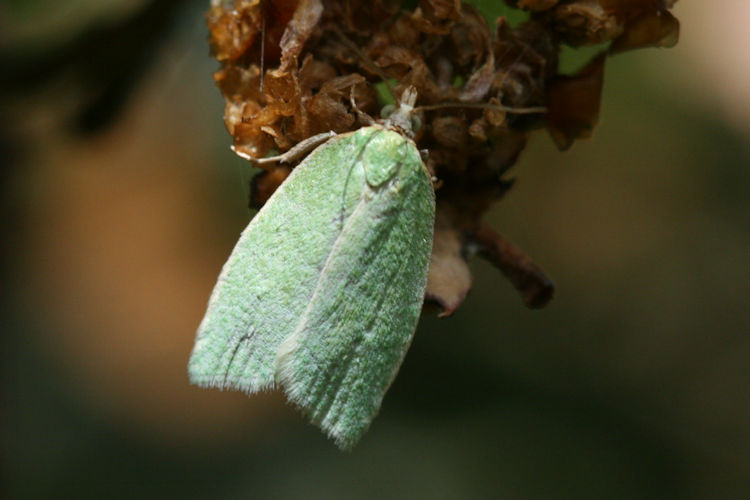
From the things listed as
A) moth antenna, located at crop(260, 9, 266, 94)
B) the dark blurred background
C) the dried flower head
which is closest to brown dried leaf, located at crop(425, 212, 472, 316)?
the dried flower head

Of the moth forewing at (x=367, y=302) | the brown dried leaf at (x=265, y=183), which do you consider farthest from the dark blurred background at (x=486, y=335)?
the moth forewing at (x=367, y=302)

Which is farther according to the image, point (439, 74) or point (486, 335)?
point (486, 335)

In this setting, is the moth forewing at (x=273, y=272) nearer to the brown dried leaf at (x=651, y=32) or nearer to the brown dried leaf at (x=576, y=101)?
the brown dried leaf at (x=576, y=101)

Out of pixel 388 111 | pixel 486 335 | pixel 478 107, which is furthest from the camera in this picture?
pixel 486 335

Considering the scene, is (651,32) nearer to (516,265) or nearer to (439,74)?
(439,74)

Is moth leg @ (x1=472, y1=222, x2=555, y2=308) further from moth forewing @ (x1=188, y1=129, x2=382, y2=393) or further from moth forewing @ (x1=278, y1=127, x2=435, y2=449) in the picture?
moth forewing @ (x1=188, y1=129, x2=382, y2=393)

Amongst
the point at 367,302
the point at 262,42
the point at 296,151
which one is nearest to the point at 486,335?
the point at 367,302
